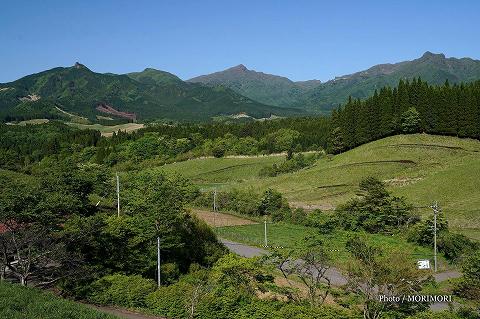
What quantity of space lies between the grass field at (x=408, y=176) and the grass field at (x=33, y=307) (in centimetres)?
3022

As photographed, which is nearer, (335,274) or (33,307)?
(33,307)

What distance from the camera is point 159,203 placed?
24297mm

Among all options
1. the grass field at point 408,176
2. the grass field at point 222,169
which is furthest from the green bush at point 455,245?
the grass field at point 222,169

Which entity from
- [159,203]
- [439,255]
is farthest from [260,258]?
[439,255]

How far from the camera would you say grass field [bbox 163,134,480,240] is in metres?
41.9

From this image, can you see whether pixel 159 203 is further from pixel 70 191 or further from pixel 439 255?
pixel 439 255

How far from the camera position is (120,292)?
20047 mm

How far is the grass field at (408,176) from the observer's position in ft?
137

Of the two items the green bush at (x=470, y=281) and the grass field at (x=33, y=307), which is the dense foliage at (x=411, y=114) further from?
the grass field at (x=33, y=307)

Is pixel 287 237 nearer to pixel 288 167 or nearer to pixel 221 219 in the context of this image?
pixel 221 219

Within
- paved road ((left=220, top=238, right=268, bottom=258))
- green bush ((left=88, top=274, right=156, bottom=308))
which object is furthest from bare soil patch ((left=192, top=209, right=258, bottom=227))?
green bush ((left=88, top=274, right=156, bottom=308))

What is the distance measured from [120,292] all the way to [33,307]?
6560 mm

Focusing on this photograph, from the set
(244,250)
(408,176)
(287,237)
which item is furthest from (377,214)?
(408,176)

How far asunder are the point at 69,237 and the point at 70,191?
3.83 m
